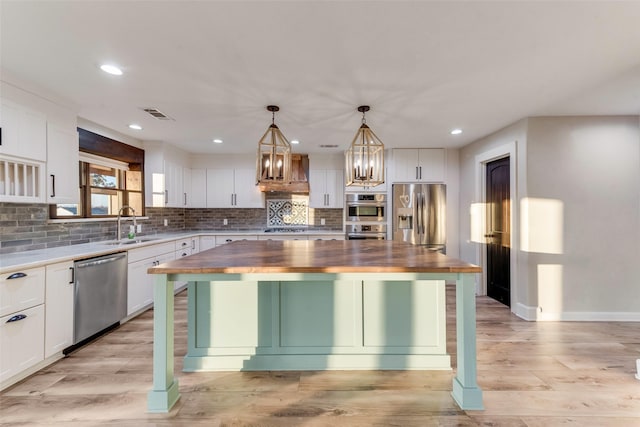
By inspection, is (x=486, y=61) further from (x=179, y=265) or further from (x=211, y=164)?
(x=211, y=164)

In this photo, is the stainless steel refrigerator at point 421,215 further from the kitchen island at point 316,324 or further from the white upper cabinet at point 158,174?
the white upper cabinet at point 158,174

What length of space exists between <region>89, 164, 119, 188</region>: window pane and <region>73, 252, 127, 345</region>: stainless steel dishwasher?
1275 millimetres

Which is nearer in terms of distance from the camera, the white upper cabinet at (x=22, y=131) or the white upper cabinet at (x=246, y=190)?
the white upper cabinet at (x=22, y=131)

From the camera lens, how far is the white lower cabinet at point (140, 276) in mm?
3391

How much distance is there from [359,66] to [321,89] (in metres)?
0.49

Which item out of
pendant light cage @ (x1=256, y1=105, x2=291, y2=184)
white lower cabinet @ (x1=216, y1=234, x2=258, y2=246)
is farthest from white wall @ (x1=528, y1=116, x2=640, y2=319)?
white lower cabinet @ (x1=216, y1=234, x2=258, y2=246)

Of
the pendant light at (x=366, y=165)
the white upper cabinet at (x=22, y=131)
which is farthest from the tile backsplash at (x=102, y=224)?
the pendant light at (x=366, y=165)

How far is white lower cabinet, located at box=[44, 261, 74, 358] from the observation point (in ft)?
7.84

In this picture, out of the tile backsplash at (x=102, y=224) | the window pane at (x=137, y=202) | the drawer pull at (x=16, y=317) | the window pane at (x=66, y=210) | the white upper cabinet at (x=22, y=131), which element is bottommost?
the drawer pull at (x=16, y=317)

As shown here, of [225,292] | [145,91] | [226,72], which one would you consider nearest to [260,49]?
[226,72]

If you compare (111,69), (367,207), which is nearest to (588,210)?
(367,207)

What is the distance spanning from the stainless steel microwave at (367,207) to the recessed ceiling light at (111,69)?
3.66 m

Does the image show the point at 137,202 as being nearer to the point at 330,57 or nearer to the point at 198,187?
the point at 198,187

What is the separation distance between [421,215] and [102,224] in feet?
15.2
